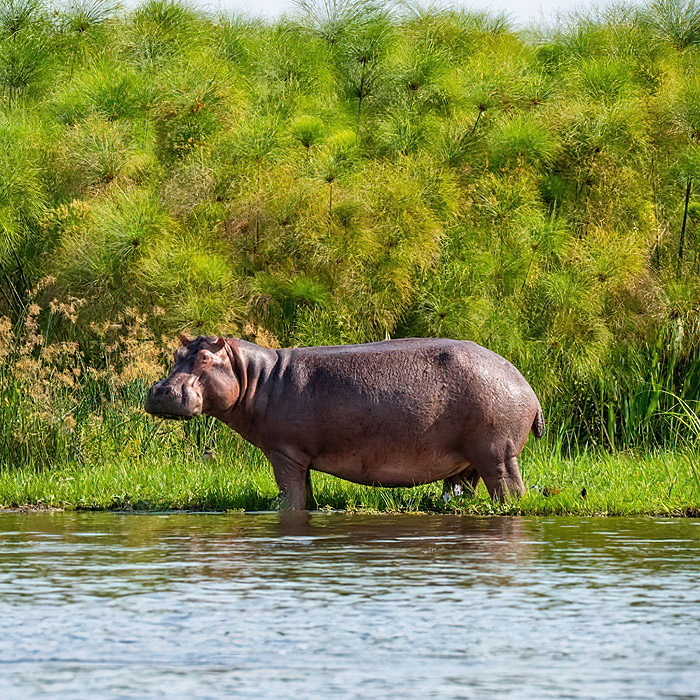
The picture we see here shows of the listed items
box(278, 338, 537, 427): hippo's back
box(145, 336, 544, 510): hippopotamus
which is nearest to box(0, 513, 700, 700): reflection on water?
box(145, 336, 544, 510): hippopotamus

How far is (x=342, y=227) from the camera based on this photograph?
35.1ft

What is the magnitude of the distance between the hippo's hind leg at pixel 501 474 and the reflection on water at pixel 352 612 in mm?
794

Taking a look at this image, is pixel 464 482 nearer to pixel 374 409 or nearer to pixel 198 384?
pixel 374 409

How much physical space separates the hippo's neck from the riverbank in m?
0.45

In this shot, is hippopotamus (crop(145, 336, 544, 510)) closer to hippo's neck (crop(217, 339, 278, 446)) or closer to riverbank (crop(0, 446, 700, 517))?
hippo's neck (crop(217, 339, 278, 446))

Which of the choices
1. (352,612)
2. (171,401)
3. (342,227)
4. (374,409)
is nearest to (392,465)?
(374,409)

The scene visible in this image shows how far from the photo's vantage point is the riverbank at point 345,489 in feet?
23.8

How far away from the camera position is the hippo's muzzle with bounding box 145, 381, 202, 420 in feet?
23.7

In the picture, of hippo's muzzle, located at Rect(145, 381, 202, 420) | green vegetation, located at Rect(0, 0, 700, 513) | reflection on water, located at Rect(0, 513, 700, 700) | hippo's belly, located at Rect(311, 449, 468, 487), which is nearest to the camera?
reflection on water, located at Rect(0, 513, 700, 700)

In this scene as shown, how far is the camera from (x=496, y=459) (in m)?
7.29

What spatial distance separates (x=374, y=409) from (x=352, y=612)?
10.6 ft

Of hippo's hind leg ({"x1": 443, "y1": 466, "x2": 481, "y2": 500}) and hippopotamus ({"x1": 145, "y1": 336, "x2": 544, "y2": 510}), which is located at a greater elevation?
hippopotamus ({"x1": 145, "y1": 336, "x2": 544, "y2": 510})

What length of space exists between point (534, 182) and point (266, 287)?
2834mm

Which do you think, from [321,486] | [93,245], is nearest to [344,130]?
[93,245]
